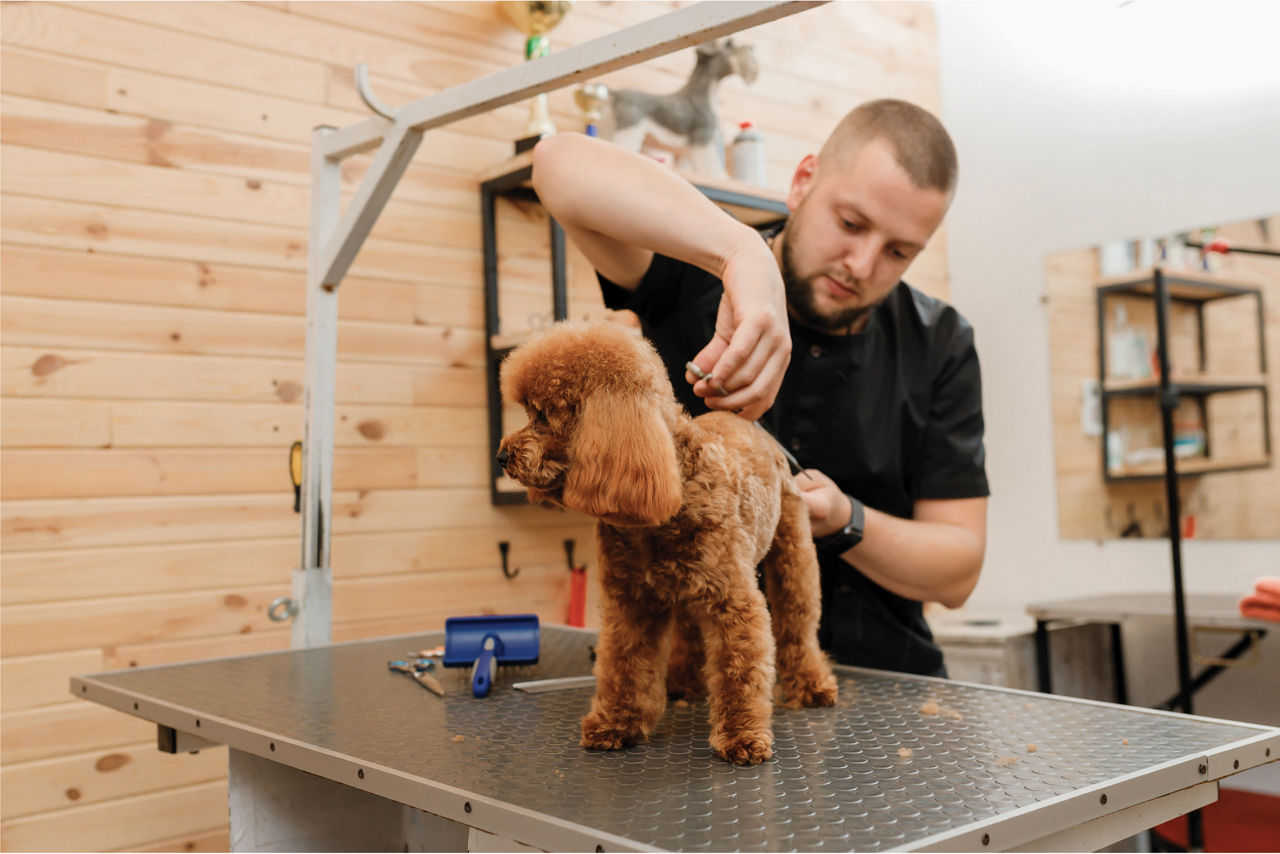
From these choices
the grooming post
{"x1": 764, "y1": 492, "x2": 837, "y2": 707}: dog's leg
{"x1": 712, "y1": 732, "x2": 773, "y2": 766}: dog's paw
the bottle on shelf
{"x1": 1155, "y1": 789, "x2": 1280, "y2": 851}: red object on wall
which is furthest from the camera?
the bottle on shelf

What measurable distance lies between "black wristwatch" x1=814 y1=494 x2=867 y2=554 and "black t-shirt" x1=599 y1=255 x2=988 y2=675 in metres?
0.16

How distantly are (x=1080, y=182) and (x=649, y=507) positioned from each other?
3.05 meters

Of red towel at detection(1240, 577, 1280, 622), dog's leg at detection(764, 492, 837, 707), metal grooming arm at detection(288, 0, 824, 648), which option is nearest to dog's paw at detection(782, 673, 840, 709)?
dog's leg at detection(764, 492, 837, 707)

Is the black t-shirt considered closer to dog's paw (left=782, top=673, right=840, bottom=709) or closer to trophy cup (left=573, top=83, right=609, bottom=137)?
dog's paw (left=782, top=673, right=840, bottom=709)

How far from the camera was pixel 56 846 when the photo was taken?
1.78 m

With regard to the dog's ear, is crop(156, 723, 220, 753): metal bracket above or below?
below

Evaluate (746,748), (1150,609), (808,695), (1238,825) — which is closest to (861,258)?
(808,695)

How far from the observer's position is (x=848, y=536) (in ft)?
3.94

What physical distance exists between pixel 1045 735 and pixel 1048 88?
297 cm

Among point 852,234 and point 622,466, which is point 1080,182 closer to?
point 852,234

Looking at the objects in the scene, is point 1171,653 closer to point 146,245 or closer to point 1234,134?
point 1234,134

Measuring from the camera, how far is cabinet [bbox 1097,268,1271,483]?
284 centimetres

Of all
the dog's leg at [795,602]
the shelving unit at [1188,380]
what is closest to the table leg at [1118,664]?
the shelving unit at [1188,380]

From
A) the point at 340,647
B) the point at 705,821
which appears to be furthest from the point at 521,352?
the point at 340,647
